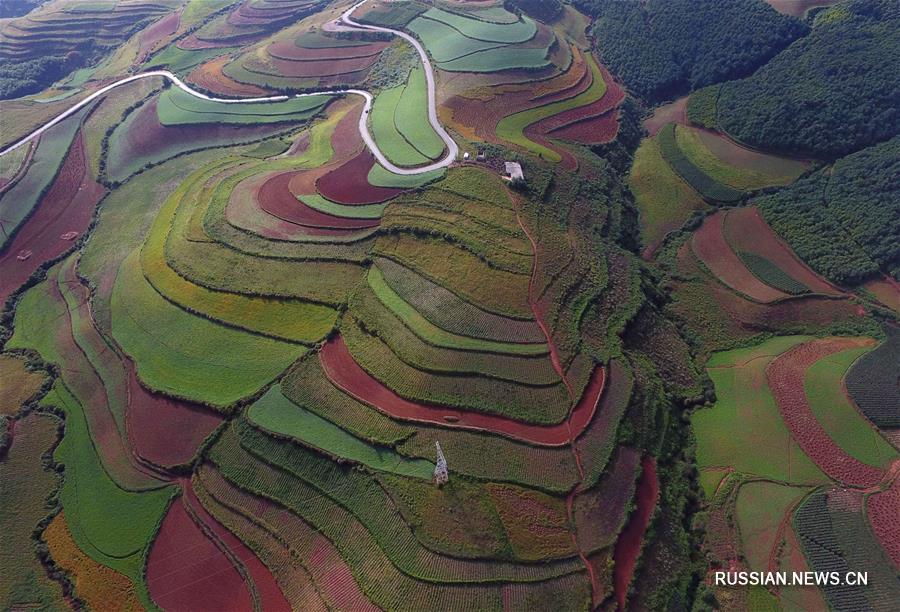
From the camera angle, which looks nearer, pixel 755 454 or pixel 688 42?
pixel 755 454

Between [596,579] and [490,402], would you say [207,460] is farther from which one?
[596,579]

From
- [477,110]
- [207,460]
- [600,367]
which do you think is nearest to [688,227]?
[600,367]

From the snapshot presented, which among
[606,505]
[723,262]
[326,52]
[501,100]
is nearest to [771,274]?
[723,262]

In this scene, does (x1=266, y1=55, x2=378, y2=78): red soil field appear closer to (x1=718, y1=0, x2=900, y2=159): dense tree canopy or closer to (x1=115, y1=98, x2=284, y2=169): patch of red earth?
(x1=115, y1=98, x2=284, y2=169): patch of red earth

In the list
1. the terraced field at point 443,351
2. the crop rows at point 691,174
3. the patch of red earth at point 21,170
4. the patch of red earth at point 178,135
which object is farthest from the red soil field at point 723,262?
the patch of red earth at point 21,170

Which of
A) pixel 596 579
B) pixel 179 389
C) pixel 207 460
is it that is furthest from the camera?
pixel 179 389

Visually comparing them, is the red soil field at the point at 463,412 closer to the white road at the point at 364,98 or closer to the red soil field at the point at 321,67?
the white road at the point at 364,98
